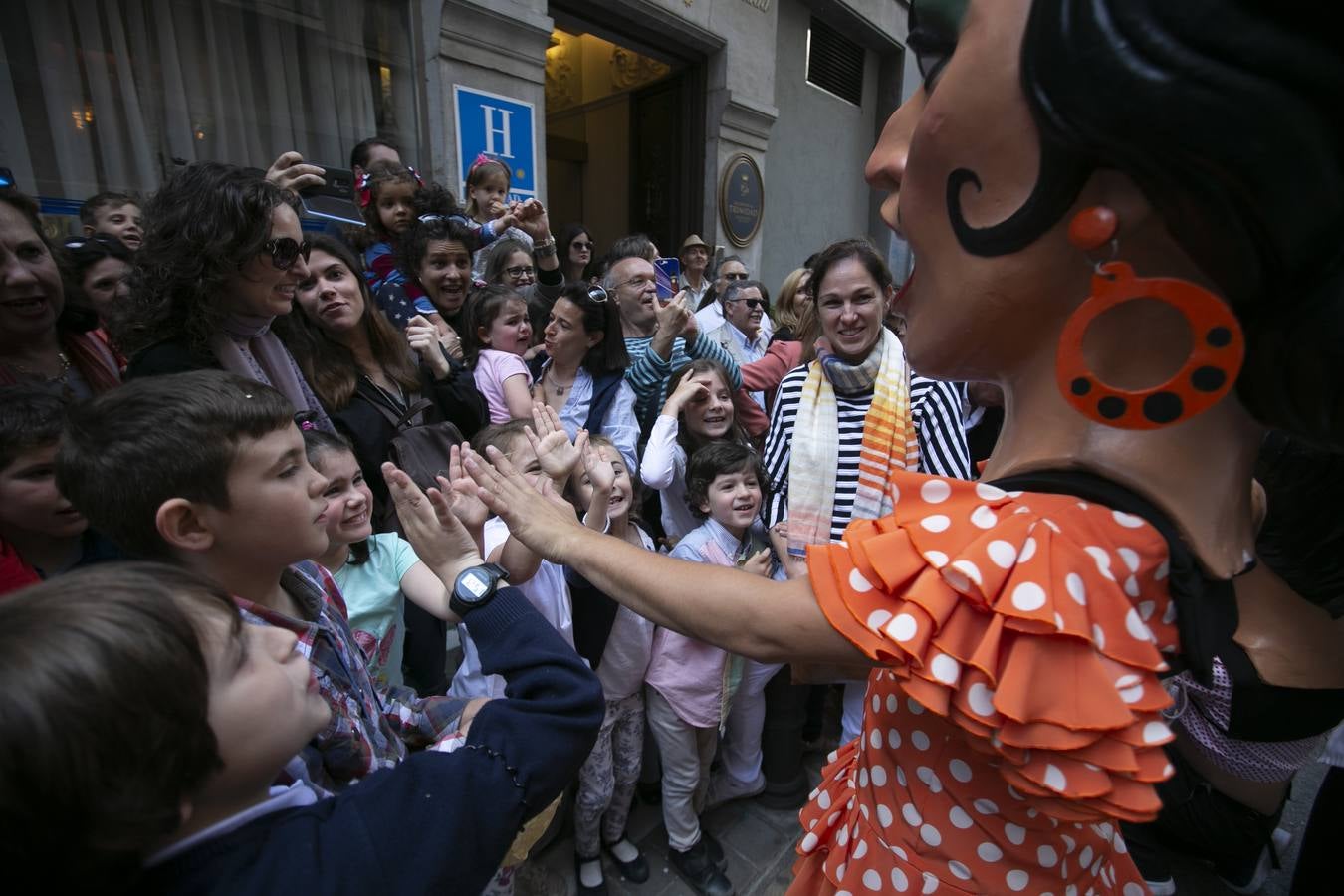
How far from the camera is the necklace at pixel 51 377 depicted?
70.4 inches

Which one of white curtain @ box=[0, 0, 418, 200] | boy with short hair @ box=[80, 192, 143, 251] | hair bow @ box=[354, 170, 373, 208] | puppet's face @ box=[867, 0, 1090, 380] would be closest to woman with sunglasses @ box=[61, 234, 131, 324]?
boy with short hair @ box=[80, 192, 143, 251]

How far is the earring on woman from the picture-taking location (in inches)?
27.8

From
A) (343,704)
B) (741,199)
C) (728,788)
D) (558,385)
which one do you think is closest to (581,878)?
(728,788)

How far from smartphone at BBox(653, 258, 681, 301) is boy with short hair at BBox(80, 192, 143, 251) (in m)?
2.64

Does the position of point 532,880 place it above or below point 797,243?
below

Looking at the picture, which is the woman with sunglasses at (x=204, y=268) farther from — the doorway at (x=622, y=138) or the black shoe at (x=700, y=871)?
the doorway at (x=622, y=138)

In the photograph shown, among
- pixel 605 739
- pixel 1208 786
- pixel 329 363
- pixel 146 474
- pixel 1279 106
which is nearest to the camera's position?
pixel 1279 106

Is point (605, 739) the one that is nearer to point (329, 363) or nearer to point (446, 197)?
point (329, 363)

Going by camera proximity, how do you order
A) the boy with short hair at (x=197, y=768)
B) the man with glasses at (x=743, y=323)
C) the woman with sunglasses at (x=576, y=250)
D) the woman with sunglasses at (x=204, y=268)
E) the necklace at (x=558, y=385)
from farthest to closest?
the woman with sunglasses at (x=576, y=250) → the man with glasses at (x=743, y=323) → the necklace at (x=558, y=385) → the woman with sunglasses at (x=204, y=268) → the boy with short hair at (x=197, y=768)

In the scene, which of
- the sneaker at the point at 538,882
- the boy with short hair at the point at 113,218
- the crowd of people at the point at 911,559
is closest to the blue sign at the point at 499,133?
the boy with short hair at the point at 113,218

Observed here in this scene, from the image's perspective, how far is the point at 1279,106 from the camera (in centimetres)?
63

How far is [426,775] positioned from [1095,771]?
2.55ft

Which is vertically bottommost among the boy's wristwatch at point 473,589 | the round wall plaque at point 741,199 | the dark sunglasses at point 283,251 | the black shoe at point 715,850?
the black shoe at point 715,850

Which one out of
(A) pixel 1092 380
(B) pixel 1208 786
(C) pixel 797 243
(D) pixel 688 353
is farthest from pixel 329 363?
(C) pixel 797 243
